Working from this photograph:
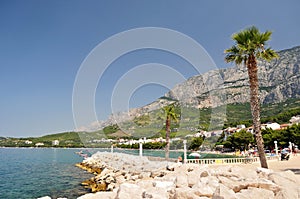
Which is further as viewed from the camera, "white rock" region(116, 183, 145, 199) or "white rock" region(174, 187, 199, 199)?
"white rock" region(116, 183, 145, 199)

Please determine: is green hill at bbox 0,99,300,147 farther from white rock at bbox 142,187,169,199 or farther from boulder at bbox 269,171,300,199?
white rock at bbox 142,187,169,199

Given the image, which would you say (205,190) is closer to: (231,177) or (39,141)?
(231,177)

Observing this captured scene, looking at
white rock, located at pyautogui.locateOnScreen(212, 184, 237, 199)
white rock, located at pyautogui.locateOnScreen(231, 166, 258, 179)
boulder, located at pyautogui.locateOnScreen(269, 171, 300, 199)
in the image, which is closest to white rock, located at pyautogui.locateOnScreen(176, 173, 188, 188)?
white rock, located at pyautogui.locateOnScreen(231, 166, 258, 179)

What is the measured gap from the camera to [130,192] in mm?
5105

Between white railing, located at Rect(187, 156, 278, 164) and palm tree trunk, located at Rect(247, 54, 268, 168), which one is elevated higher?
palm tree trunk, located at Rect(247, 54, 268, 168)

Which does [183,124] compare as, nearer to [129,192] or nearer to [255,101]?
[255,101]

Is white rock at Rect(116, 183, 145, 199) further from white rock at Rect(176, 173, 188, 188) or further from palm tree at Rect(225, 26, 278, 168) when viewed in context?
palm tree at Rect(225, 26, 278, 168)

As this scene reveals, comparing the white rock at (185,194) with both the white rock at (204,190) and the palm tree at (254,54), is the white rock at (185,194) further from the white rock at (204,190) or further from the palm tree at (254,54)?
the palm tree at (254,54)

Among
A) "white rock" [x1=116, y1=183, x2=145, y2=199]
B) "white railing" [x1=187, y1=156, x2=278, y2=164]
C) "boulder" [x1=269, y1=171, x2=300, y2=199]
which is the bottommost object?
"white railing" [x1=187, y1=156, x2=278, y2=164]

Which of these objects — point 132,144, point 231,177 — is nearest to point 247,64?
point 231,177

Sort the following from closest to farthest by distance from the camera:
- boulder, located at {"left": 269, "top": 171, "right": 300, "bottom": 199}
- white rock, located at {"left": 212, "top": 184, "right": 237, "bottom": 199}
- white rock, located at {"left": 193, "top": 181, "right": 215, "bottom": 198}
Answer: white rock, located at {"left": 212, "top": 184, "right": 237, "bottom": 199}
boulder, located at {"left": 269, "top": 171, "right": 300, "bottom": 199}
white rock, located at {"left": 193, "top": 181, "right": 215, "bottom": 198}

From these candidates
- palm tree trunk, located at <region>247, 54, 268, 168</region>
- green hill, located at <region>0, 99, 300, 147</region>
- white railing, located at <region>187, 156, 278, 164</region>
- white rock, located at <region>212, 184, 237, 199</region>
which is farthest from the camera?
green hill, located at <region>0, 99, 300, 147</region>

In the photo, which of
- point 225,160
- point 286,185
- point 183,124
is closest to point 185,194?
point 286,185

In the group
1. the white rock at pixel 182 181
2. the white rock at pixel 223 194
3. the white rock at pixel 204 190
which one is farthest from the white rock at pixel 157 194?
the white rock at pixel 223 194
